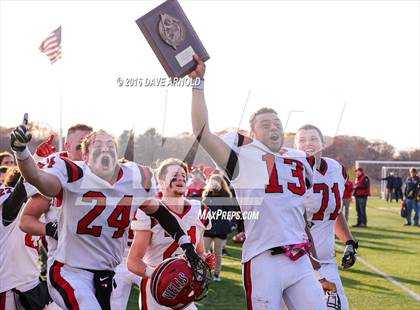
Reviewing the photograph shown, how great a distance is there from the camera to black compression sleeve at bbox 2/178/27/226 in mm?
4520

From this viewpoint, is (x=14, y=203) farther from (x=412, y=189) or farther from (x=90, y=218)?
(x=412, y=189)

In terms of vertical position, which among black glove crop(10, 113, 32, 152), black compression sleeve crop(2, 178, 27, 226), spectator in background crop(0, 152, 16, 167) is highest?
black glove crop(10, 113, 32, 152)

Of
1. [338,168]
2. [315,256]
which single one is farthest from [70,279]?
[338,168]

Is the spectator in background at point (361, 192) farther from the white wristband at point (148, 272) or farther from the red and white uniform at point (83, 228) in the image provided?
the red and white uniform at point (83, 228)

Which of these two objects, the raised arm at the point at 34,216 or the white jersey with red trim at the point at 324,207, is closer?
the raised arm at the point at 34,216

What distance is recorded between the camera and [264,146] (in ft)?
14.0

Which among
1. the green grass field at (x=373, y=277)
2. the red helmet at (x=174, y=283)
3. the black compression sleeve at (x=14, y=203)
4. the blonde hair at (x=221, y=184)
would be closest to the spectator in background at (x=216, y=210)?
the blonde hair at (x=221, y=184)

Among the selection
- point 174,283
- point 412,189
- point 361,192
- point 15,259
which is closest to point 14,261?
point 15,259

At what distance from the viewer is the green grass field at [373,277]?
7766 millimetres

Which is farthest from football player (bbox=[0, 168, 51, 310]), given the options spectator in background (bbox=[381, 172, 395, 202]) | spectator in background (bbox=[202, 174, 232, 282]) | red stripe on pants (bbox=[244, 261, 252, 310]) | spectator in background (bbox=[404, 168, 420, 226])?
spectator in background (bbox=[381, 172, 395, 202])

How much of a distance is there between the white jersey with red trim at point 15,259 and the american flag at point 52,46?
12071mm

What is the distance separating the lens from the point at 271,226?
4.09 metres

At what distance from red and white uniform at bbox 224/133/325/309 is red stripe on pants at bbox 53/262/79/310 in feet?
3.45

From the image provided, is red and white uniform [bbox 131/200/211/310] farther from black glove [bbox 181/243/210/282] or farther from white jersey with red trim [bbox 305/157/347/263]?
white jersey with red trim [bbox 305/157/347/263]
